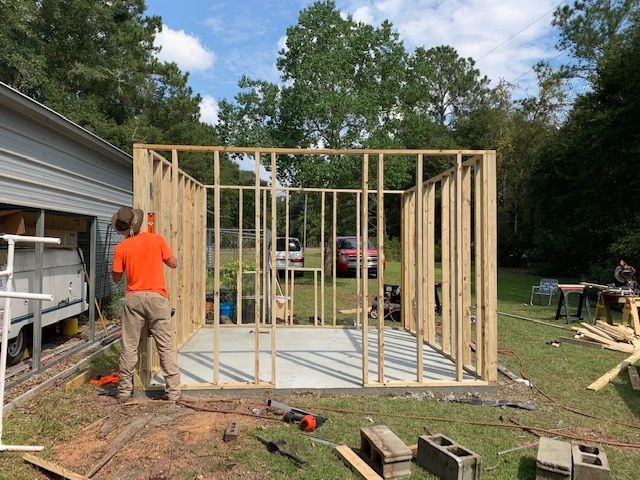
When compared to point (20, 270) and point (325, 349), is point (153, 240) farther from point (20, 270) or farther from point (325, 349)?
point (325, 349)

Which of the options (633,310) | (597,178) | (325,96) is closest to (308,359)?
(633,310)

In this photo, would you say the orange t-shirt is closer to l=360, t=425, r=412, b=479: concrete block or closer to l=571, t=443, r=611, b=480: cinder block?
l=360, t=425, r=412, b=479: concrete block

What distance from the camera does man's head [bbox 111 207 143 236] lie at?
4.52 meters

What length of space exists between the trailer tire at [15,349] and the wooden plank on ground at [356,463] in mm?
4416

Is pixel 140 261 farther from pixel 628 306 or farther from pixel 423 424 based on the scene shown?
pixel 628 306

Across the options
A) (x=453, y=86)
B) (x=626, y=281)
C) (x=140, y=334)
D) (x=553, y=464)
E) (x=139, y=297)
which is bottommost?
(x=553, y=464)

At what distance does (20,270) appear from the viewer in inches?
229

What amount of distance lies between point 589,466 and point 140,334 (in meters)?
3.86

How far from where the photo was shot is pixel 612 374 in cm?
561

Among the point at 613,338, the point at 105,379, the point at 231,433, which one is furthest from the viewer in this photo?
the point at 613,338

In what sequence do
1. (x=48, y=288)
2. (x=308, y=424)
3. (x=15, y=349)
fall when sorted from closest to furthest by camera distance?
(x=308, y=424) < (x=15, y=349) < (x=48, y=288)

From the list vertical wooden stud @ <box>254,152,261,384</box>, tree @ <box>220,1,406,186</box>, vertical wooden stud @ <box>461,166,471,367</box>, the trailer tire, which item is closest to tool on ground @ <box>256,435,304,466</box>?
vertical wooden stud @ <box>254,152,261,384</box>

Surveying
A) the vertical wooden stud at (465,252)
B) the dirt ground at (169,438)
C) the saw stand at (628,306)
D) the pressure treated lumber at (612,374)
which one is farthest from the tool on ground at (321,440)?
the saw stand at (628,306)

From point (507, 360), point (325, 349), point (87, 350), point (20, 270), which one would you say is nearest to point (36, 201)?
point (20, 270)
